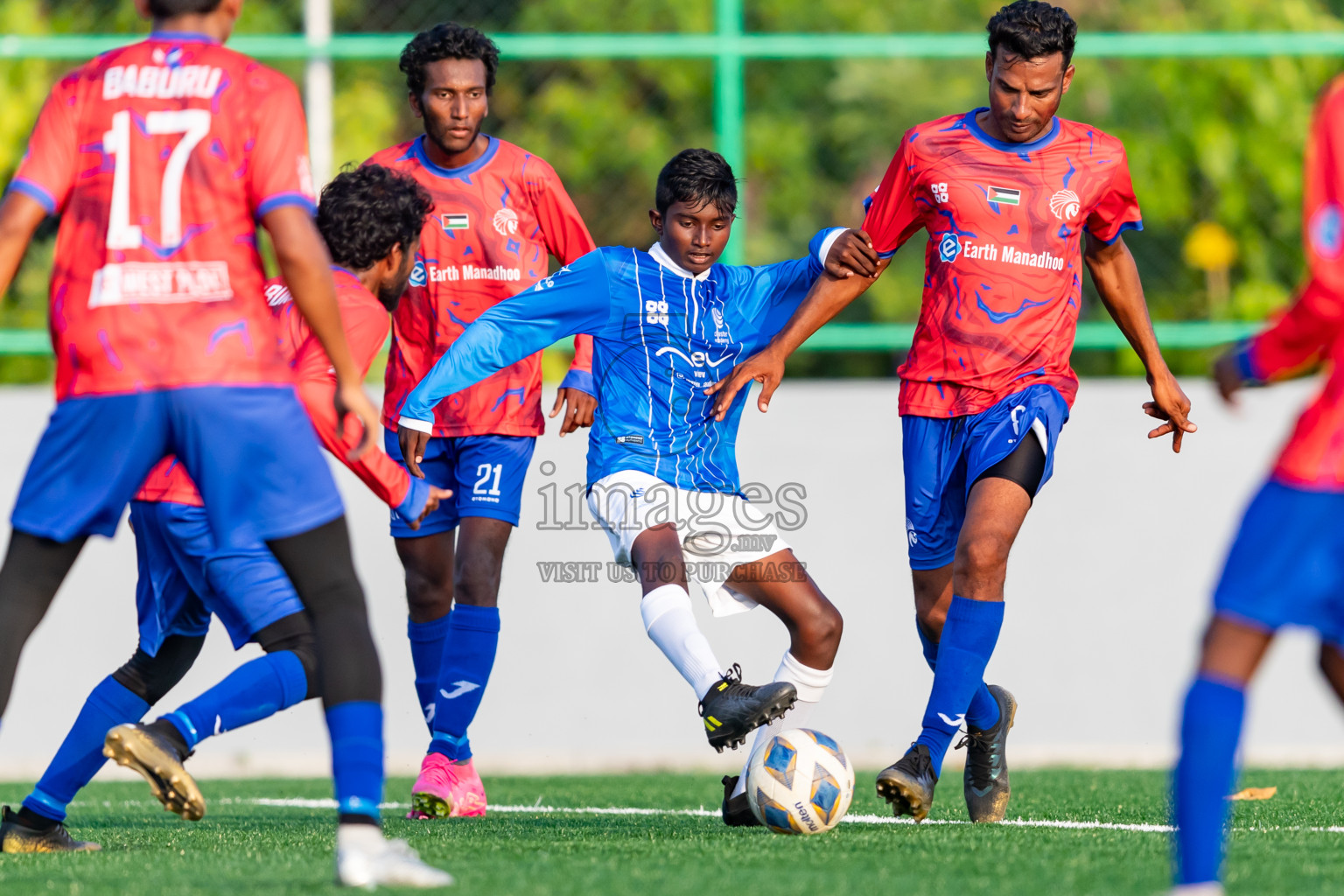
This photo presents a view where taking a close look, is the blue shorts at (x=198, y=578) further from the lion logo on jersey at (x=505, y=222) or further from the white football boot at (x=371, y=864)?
the lion logo on jersey at (x=505, y=222)

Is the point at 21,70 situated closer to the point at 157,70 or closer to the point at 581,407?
the point at 581,407

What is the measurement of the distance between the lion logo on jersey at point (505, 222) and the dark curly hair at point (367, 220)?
1118 mm

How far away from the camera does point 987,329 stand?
17.5ft

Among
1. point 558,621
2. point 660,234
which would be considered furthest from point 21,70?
point 660,234

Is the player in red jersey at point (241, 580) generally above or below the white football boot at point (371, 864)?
above

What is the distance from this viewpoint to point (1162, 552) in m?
8.39

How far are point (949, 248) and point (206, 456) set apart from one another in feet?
9.16

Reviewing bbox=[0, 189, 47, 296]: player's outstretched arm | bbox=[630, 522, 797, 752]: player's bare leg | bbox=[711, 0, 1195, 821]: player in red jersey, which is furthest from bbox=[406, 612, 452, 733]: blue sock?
bbox=[0, 189, 47, 296]: player's outstretched arm

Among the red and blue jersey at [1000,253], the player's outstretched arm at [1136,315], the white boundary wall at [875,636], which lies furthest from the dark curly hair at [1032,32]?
the white boundary wall at [875,636]

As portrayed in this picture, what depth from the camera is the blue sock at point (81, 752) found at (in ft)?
15.0

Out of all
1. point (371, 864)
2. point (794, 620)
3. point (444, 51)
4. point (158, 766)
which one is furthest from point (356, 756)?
point (444, 51)

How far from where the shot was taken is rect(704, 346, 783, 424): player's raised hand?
5152mm

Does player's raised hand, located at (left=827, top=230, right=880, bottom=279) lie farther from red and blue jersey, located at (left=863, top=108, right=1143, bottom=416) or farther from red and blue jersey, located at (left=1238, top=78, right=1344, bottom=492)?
red and blue jersey, located at (left=1238, top=78, right=1344, bottom=492)

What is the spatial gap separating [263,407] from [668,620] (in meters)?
1.82
